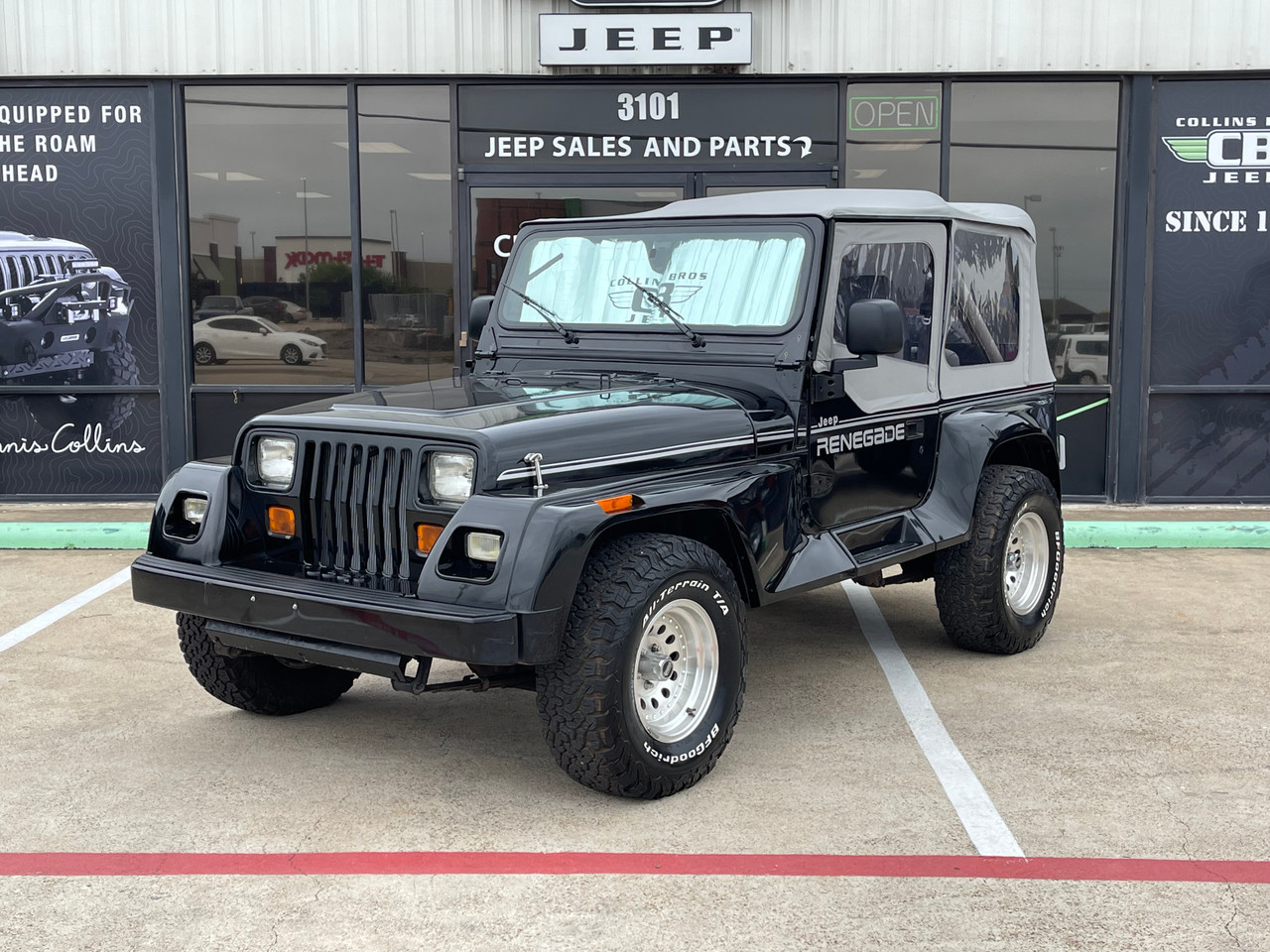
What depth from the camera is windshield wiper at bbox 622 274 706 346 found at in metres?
5.17

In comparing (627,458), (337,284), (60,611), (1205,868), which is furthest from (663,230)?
(337,284)

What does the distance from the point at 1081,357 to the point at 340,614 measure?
7148 millimetres

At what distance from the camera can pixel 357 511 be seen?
4.21 m

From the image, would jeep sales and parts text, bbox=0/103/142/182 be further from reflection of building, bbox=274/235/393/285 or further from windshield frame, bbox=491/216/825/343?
windshield frame, bbox=491/216/825/343

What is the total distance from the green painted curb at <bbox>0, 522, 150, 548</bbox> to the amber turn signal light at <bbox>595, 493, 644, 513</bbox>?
5.13 metres

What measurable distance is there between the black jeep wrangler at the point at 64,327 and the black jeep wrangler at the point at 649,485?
506cm

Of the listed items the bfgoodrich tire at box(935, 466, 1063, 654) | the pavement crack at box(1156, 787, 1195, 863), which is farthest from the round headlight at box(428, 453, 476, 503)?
the bfgoodrich tire at box(935, 466, 1063, 654)

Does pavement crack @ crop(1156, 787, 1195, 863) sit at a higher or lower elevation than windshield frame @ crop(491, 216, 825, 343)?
lower

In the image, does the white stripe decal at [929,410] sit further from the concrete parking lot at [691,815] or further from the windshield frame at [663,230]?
the concrete parking lot at [691,815]

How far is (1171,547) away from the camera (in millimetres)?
8328

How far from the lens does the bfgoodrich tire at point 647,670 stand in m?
3.97

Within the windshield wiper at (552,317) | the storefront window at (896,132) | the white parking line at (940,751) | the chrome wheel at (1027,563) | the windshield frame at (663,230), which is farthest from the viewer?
the storefront window at (896,132)

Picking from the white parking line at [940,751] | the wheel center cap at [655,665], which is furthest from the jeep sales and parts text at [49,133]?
the wheel center cap at [655,665]

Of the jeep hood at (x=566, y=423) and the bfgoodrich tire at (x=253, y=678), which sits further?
the bfgoodrich tire at (x=253, y=678)
